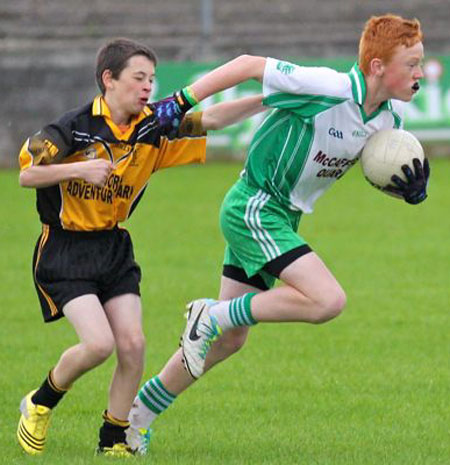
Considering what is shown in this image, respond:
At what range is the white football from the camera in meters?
5.85

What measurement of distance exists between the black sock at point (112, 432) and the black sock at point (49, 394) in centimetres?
25

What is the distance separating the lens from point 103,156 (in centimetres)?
575

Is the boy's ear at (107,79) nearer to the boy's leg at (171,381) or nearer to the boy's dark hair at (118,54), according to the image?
the boy's dark hair at (118,54)

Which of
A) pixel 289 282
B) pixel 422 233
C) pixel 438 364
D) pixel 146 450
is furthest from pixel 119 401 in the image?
pixel 422 233

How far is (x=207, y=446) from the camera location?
6.05 meters

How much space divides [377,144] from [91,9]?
18678 millimetres

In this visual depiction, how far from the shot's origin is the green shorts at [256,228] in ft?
19.1

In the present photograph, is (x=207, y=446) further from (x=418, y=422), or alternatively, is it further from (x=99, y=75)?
(x=99, y=75)

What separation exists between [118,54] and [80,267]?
0.95 m

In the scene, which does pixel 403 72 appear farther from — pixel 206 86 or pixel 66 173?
pixel 66 173

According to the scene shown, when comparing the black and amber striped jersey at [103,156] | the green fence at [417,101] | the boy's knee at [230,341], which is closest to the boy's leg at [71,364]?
the black and amber striped jersey at [103,156]

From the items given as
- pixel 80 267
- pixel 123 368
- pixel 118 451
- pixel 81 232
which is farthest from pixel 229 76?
pixel 118 451

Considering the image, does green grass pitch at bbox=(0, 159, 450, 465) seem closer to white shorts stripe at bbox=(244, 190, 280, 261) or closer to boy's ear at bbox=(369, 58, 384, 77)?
white shorts stripe at bbox=(244, 190, 280, 261)

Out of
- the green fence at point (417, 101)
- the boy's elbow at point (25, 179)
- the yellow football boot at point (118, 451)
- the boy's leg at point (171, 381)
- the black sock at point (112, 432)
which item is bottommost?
the green fence at point (417, 101)
